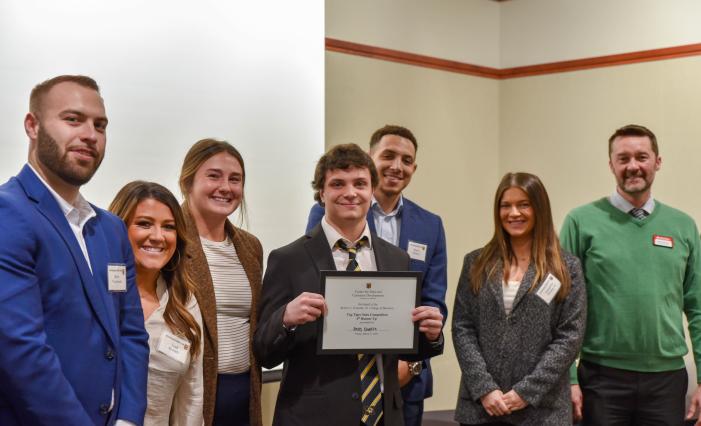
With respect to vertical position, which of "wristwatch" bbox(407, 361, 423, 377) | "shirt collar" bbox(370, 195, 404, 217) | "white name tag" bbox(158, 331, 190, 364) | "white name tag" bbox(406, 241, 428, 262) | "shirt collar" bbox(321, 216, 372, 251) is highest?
"shirt collar" bbox(370, 195, 404, 217)

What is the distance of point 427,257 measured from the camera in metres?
3.48

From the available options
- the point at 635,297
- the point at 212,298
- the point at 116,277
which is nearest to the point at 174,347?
the point at 212,298

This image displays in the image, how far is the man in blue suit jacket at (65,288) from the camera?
200cm

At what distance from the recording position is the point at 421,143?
611cm

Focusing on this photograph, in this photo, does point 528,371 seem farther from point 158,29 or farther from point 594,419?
point 158,29

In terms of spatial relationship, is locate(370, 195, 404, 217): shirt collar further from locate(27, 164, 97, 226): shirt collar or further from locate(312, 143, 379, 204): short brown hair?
locate(27, 164, 97, 226): shirt collar

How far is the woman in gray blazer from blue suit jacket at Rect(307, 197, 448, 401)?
0.13 m

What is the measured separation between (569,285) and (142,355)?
5.83 ft

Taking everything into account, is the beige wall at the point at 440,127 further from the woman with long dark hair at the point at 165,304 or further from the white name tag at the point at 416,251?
the woman with long dark hair at the point at 165,304

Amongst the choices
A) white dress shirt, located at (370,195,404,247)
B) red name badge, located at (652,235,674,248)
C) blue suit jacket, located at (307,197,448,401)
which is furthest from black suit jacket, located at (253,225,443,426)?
red name badge, located at (652,235,674,248)

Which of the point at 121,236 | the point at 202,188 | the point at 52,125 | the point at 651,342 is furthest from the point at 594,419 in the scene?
the point at 52,125

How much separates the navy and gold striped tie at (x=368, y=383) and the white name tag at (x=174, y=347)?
58 centimetres

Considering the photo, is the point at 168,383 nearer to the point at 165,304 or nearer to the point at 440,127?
the point at 165,304

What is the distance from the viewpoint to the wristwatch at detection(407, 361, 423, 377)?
10.7 feet
